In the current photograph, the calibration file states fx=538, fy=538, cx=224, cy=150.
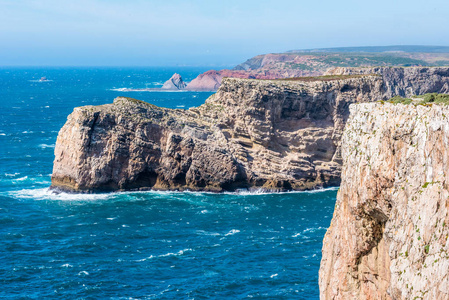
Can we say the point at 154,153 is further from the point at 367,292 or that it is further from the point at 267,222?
the point at 367,292

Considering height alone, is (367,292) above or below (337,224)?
below

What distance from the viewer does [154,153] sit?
95250 mm

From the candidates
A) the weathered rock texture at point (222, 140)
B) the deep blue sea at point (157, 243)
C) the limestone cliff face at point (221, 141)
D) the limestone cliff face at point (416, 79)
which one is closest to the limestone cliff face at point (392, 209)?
the deep blue sea at point (157, 243)

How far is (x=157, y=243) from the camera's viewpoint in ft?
232

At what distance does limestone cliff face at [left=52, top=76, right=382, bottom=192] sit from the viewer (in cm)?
9331

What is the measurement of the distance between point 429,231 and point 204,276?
135 feet

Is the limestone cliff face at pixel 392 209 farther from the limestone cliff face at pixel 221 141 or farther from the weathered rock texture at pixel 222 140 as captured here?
the weathered rock texture at pixel 222 140

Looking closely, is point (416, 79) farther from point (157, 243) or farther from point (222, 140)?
point (157, 243)

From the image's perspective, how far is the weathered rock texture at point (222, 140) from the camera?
93.3m

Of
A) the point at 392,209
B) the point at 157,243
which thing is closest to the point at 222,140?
the point at 157,243

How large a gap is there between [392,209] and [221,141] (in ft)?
243

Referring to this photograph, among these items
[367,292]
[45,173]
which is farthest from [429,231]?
[45,173]

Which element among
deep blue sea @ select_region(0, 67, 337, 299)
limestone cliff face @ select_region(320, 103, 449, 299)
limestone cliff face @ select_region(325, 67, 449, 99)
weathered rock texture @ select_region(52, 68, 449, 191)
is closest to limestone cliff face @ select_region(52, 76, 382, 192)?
weathered rock texture @ select_region(52, 68, 449, 191)

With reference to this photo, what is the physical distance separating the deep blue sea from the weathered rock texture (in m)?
3.29
